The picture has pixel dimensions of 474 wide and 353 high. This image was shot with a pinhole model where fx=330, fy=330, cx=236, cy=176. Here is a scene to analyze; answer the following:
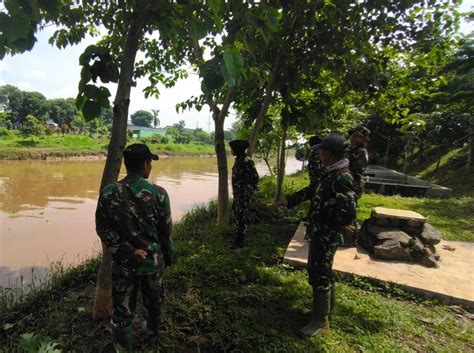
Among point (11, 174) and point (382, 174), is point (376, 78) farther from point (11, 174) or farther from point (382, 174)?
point (11, 174)

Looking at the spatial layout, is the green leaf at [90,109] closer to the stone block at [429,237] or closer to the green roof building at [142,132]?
the stone block at [429,237]

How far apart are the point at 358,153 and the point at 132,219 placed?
347 cm

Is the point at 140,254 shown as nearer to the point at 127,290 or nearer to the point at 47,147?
the point at 127,290

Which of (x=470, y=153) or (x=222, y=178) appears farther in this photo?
(x=470, y=153)

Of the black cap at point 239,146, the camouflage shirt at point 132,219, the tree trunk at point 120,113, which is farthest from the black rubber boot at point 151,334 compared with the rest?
the black cap at point 239,146

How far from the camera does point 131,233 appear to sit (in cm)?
230

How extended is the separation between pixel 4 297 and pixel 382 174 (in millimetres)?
13376

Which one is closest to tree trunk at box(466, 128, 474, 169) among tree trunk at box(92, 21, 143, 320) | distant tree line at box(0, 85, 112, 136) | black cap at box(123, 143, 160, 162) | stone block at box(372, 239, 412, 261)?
stone block at box(372, 239, 412, 261)

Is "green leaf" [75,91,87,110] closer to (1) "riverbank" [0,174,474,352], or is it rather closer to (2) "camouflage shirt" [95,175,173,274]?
(2) "camouflage shirt" [95,175,173,274]

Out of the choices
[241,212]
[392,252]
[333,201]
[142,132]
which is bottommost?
[392,252]

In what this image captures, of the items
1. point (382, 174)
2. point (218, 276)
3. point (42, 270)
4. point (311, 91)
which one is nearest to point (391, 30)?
point (311, 91)

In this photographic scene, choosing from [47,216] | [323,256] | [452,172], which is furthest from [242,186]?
[452,172]

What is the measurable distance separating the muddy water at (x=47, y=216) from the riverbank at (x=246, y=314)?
1257 millimetres

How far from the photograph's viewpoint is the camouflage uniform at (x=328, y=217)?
2738 mm
